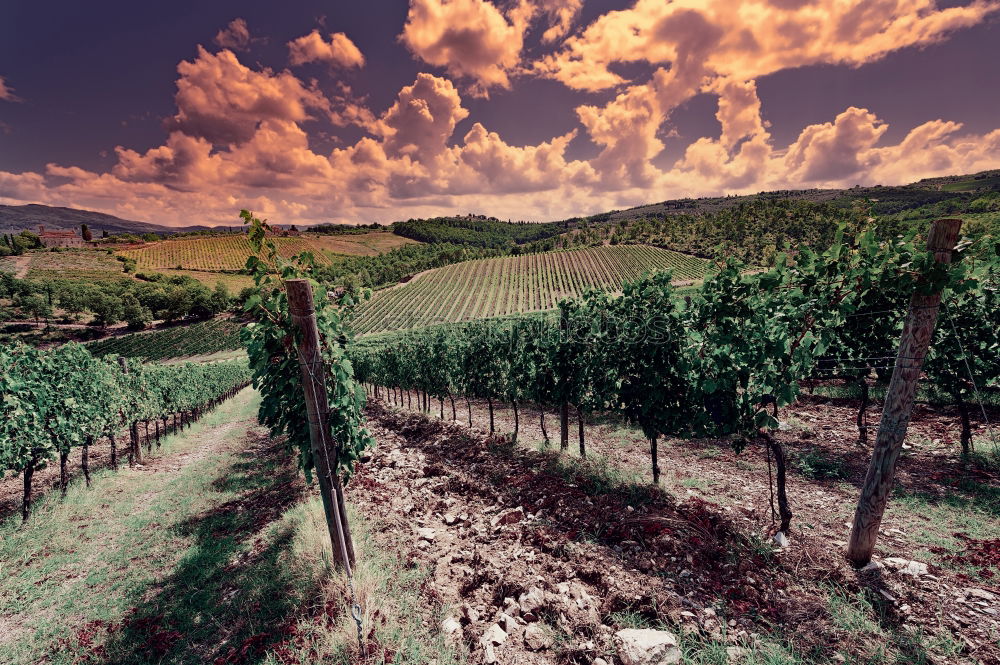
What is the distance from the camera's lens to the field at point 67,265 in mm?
95000

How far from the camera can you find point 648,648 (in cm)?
395

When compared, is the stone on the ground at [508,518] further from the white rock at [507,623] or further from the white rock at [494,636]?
the white rock at [494,636]

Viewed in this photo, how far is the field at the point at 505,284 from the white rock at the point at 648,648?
64.5 m

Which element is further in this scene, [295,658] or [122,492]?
[122,492]

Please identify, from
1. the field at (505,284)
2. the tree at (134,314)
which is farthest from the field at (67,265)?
the field at (505,284)

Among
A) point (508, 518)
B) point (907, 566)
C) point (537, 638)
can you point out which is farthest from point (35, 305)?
point (907, 566)

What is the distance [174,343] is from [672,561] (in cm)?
9135

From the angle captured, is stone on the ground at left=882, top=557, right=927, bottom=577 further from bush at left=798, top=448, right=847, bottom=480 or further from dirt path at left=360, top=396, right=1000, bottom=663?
bush at left=798, top=448, right=847, bottom=480

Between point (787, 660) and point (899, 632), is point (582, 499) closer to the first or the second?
point (787, 660)

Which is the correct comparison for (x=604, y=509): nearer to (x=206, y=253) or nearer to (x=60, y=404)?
(x=60, y=404)

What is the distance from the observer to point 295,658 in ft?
13.9

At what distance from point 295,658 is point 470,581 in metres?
2.30

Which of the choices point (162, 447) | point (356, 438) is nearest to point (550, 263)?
point (162, 447)

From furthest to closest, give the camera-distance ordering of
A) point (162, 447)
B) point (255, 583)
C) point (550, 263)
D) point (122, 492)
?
point (550, 263) < point (162, 447) < point (122, 492) < point (255, 583)
